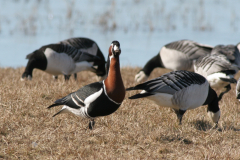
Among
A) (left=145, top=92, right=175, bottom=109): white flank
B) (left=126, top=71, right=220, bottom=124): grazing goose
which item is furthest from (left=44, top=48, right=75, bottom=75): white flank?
(left=145, top=92, right=175, bottom=109): white flank

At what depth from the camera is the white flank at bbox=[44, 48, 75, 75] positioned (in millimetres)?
9578

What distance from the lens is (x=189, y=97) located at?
5762 millimetres

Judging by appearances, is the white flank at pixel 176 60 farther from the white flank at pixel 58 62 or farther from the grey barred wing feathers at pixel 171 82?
the grey barred wing feathers at pixel 171 82

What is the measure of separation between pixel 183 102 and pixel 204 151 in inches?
52.0

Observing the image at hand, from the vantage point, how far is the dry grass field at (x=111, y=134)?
4.42m

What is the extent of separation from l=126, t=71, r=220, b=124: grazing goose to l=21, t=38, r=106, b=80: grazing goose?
14.9ft

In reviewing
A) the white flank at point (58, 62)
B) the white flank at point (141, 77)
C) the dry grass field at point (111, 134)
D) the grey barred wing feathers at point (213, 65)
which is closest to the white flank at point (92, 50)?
the white flank at point (58, 62)

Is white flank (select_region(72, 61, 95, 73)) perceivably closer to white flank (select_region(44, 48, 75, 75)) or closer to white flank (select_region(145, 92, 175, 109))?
white flank (select_region(44, 48, 75, 75))

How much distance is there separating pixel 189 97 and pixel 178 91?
0.23 meters

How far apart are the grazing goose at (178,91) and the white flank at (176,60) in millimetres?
4391

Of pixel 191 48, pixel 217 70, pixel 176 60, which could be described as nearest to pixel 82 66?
pixel 176 60

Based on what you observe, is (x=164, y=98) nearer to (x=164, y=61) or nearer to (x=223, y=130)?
(x=223, y=130)

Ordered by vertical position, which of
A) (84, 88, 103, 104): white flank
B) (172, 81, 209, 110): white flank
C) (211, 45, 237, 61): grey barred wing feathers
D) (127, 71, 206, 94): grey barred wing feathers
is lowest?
(211, 45, 237, 61): grey barred wing feathers

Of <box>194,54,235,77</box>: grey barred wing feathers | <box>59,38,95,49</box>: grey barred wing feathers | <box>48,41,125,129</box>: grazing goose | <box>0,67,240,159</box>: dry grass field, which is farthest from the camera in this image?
<box>59,38,95,49</box>: grey barred wing feathers
